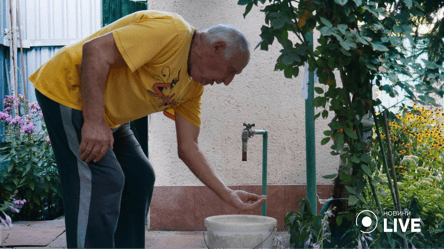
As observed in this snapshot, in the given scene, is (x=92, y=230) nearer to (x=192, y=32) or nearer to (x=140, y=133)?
(x=192, y=32)

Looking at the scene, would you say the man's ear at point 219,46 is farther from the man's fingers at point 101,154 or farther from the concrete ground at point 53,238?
the concrete ground at point 53,238

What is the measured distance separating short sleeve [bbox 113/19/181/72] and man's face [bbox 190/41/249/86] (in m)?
0.14

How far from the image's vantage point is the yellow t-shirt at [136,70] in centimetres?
148

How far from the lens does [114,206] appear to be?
1497 millimetres

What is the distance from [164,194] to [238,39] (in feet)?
6.13

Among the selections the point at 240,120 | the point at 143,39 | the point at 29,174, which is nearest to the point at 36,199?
the point at 29,174

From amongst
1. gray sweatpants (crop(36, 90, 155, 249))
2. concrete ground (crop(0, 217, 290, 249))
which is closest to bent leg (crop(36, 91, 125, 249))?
gray sweatpants (crop(36, 90, 155, 249))

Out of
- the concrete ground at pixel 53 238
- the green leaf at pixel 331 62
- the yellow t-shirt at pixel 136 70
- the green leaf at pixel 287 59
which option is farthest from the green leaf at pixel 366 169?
the concrete ground at pixel 53 238

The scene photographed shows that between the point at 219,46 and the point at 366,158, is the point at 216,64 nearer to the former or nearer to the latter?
the point at 219,46

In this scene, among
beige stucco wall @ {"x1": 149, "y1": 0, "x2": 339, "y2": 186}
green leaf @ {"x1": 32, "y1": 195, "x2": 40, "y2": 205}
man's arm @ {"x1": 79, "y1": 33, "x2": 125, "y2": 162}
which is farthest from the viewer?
green leaf @ {"x1": 32, "y1": 195, "x2": 40, "y2": 205}

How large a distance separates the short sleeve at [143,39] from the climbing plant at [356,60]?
1.09ft

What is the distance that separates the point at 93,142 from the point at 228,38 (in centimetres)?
61

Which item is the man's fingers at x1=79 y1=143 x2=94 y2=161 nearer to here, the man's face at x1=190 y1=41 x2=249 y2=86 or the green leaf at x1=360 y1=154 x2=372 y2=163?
the man's face at x1=190 y1=41 x2=249 y2=86

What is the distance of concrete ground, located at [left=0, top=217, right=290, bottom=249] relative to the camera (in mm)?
2806
